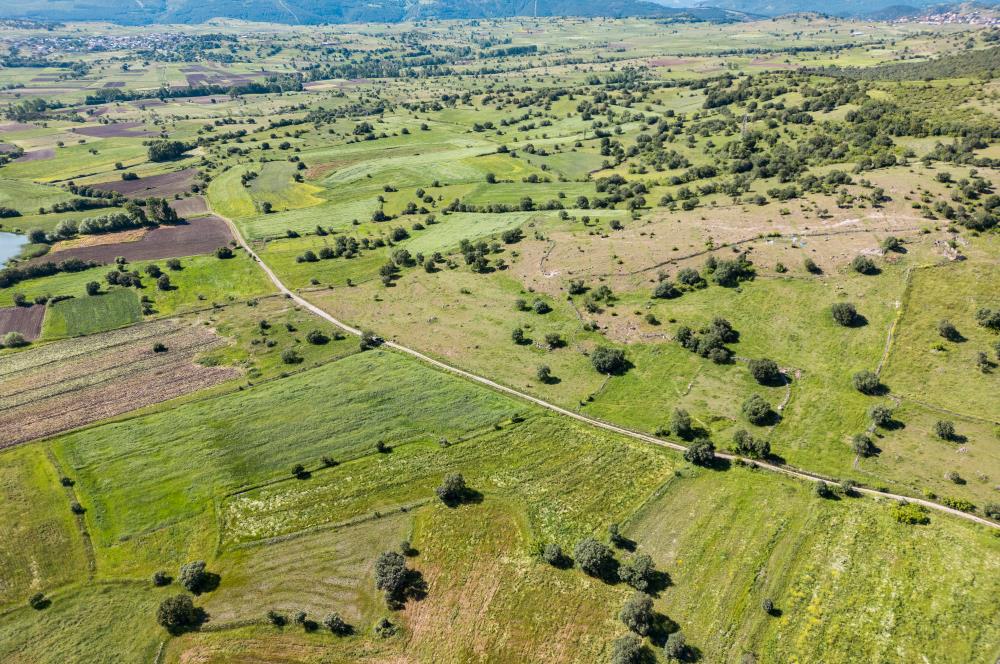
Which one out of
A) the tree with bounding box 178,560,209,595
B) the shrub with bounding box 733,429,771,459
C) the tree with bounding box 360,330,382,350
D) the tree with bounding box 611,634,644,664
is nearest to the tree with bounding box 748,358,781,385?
the shrub with bounding box 733,429,771,459

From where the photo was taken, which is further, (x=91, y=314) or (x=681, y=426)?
(x=91, y=314)

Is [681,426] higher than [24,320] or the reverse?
the reverse

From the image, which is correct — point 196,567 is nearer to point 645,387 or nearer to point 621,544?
point 621,544

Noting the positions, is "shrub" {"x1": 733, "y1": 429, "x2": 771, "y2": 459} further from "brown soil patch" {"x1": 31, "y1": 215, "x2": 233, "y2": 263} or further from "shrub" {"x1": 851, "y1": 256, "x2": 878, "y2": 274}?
"brown soil patch" {"x1": 31, "y1": 215, "x2": 233, "y2": 263}

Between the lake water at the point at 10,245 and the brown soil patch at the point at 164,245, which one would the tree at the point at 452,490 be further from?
the lake water at the point at 10,245

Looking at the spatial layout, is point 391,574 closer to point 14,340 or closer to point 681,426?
point 681,426

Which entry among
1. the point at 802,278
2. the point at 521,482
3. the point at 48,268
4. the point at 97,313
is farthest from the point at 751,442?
the point at 48,268

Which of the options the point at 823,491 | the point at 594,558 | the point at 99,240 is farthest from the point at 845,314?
the point at 99,240
